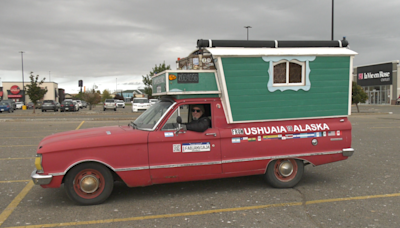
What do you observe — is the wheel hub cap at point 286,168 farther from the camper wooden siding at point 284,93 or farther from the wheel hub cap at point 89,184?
the wheel hub cap at point 89,184

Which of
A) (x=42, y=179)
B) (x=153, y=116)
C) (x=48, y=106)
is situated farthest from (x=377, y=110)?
(x=48, y=106)

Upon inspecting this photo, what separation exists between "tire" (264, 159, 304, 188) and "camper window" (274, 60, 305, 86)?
4.55 feet

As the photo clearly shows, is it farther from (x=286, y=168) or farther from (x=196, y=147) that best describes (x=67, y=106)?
(x=286, y=168)

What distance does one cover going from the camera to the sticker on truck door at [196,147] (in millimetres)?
5285

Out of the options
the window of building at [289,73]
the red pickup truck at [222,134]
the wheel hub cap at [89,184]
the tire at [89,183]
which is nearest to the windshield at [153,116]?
the red pickup truck at [222,134]

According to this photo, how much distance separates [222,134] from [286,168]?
1.37 meters

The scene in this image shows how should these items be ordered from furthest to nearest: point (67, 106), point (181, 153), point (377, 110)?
1. point (67, 106)
2. point (377, 110)
3. point (181, 153)

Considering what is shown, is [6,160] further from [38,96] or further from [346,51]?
[38,96]

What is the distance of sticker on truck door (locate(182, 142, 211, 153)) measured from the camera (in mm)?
5285

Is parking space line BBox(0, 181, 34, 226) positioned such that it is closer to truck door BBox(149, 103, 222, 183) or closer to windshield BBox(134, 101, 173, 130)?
truck door BBox(149, 103, 222, 183)

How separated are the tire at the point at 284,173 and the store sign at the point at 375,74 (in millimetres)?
53278

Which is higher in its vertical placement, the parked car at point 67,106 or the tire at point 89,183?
the parked car at point 67,106

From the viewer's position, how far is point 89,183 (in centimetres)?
495

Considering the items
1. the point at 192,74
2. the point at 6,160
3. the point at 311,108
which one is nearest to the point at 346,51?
the point at 311,108
